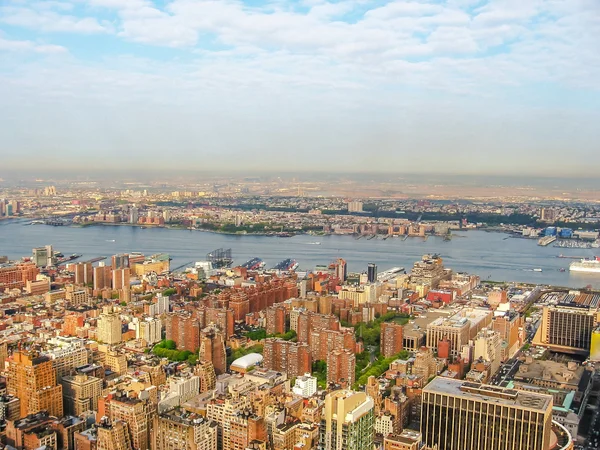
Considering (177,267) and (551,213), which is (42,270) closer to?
(177,267)

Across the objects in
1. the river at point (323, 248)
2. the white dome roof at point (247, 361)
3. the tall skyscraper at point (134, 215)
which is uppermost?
the tall skyscraper at point (134, 215)

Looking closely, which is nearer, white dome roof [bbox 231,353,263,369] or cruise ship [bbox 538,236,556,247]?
white dome roof [bbox 231,353,263,369]

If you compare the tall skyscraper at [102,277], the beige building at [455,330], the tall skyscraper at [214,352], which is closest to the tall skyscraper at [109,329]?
the tall skyscraper at [214,352]

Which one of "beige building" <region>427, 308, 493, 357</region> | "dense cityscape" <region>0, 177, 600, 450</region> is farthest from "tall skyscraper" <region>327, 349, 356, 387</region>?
"beige building" <region>427, 308, 493, 357</region>

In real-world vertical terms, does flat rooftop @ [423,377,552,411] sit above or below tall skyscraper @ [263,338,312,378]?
above

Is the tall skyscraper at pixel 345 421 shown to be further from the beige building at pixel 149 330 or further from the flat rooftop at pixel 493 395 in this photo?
the beige building at pixel 149 330

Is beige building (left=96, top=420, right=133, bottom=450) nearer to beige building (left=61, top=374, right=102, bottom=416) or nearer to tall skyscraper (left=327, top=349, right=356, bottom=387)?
beige building (left=61, top=374, right=102, bottom=416)
